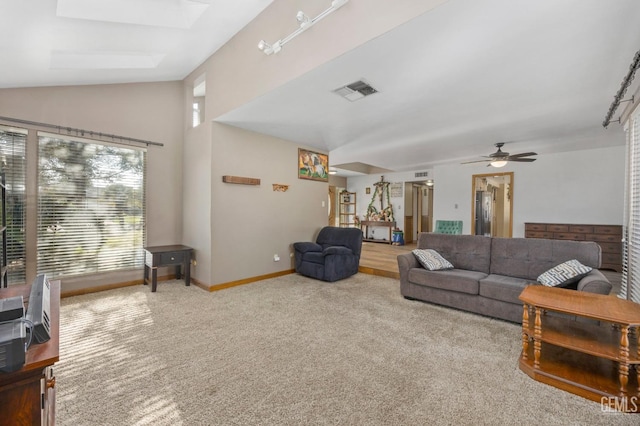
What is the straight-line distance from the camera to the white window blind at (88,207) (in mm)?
3500

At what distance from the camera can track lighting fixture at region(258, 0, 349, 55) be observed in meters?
2.25

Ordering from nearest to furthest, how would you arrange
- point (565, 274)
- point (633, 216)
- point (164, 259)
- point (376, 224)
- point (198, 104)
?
point (565, 274) < point (633, 216) < point (164, 259) < point (198, 104) < point (376, 224)

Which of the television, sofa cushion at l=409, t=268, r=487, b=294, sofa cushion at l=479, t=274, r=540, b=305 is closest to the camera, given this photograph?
the television

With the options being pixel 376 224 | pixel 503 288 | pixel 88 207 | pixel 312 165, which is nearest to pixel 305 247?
pixel 312 165

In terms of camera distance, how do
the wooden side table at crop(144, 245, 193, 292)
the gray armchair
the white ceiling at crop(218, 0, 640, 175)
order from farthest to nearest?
1. the gray armchair
2. the wooden side table at crop(144, 245, 193, 292)
3. the white ceiling at crop(218, 0, 640, 175)

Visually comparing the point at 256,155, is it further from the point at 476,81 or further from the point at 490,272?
the point at 490,272

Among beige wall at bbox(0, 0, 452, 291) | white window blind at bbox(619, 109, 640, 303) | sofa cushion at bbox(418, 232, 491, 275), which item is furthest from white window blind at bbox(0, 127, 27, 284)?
white window blind at bbox(619, 109, 640, 303)

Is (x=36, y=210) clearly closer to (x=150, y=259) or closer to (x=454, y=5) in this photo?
(x=150, y=259)

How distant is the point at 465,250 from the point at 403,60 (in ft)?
8.40

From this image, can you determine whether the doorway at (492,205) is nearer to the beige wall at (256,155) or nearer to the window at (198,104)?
the beige wall at (256,155)

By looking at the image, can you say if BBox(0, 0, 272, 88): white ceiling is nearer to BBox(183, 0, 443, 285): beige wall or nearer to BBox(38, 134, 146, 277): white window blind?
BBox(183, 0, 443, 285): beige wall

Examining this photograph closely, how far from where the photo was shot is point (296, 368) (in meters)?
2.09

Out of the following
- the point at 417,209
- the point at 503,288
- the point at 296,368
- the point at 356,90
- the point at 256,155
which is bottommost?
the point at 296,368

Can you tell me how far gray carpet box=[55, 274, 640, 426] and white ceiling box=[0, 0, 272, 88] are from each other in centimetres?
273
